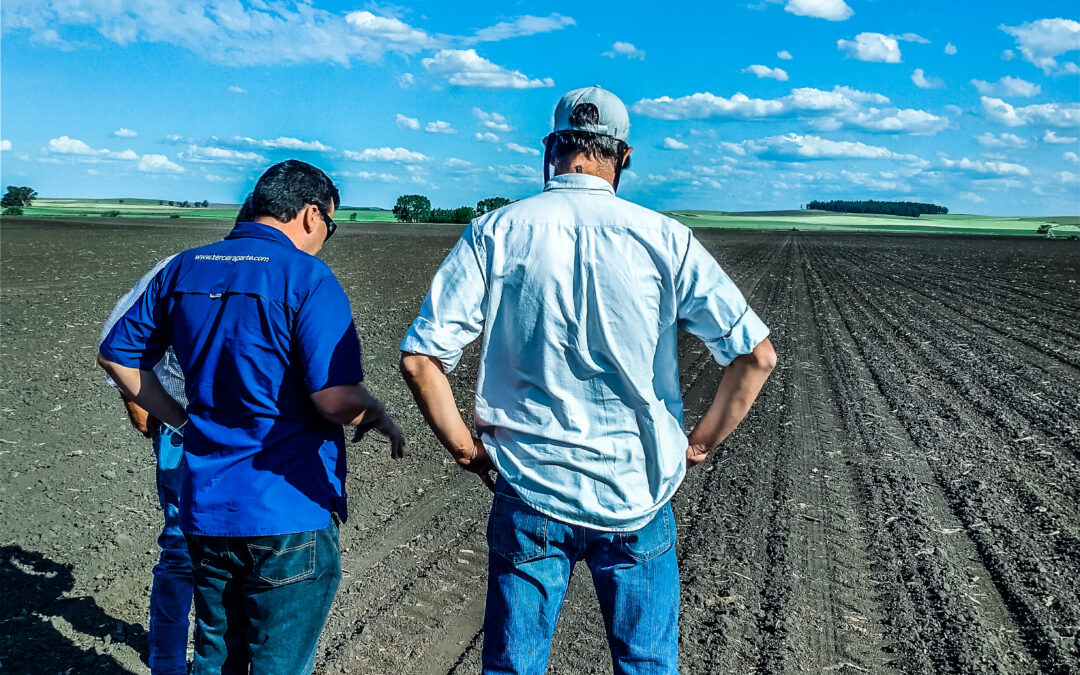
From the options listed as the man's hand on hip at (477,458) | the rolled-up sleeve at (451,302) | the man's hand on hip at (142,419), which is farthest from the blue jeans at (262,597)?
the man's hand on hip at (142,419)

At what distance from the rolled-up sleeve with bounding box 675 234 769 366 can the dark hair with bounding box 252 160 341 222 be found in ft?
3.79

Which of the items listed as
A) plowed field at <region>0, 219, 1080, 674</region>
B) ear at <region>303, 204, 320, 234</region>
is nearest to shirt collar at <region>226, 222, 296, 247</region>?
ear at <region>303, 204, 320, 234</region>

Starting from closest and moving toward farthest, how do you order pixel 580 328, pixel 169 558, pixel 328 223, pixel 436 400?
pixel 580 328
pixel 436 400
pixel 328 223
pixel 169 558

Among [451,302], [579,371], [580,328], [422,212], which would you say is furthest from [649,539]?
[422,212]

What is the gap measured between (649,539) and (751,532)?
3.19m

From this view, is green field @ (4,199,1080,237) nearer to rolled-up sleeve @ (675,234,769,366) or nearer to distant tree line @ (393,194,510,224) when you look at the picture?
distant tree line @ (393,194,510,224)

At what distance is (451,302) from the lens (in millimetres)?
2150

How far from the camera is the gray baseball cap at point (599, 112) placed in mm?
2227

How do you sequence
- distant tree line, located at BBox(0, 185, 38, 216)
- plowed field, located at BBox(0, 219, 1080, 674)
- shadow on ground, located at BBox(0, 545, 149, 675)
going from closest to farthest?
shadow on ground, located at BBox(0, 545, 149, 675) → plowed field, located at BBox(0, 219, 1080, 674) → distant tree line, located at BBox(0, 185, 38, 216)

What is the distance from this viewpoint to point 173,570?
3.01 metres

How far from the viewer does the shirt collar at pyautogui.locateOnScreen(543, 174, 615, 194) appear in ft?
7.27

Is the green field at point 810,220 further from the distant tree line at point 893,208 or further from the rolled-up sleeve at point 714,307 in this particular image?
the rolled-up sleeve at point 714,307

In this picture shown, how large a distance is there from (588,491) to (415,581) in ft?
8.38

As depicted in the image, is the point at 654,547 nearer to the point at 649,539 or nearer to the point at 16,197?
the point at 649,539
